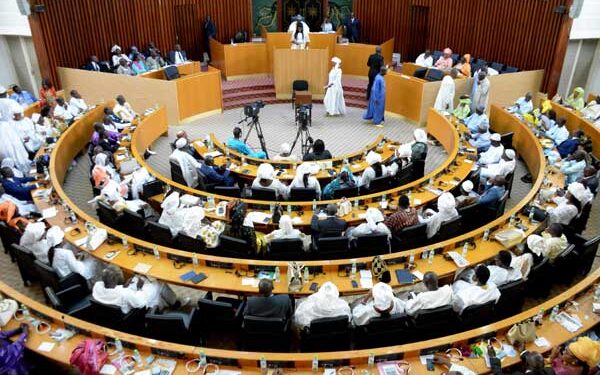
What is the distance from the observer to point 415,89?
571 inches

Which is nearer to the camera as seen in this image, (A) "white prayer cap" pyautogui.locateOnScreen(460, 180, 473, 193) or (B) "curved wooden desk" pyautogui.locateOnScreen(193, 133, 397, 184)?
(A) "white prayer cap" pyautogui.locateOnScreen(460, 180, 473, 193)

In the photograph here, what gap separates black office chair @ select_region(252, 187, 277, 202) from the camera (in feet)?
29.3

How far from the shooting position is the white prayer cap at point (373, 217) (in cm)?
768

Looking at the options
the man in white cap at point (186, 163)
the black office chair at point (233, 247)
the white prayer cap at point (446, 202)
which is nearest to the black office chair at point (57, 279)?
the black office chair at point (233, 247)

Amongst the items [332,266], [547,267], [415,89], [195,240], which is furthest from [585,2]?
[195,240]

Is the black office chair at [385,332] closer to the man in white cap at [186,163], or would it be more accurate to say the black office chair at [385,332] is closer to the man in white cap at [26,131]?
the man in white cap at [186,163]

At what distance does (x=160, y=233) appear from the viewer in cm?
792

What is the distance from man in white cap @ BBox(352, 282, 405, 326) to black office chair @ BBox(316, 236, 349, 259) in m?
1.22

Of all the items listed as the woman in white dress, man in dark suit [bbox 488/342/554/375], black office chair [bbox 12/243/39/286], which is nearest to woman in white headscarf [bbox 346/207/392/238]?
man in dark suit [bbox 488/342/554/375]

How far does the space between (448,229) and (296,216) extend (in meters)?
2.57

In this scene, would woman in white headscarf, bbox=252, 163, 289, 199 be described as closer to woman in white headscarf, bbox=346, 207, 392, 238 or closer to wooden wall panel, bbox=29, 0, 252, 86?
woman in white headscarf, bbox=346, 207, 392, 238

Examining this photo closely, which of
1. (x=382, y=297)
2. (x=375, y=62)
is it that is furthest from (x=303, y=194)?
(x=375, y=62)

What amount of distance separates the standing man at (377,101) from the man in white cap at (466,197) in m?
5.58

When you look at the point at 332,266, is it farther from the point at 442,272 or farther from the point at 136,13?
the point at 136,13
